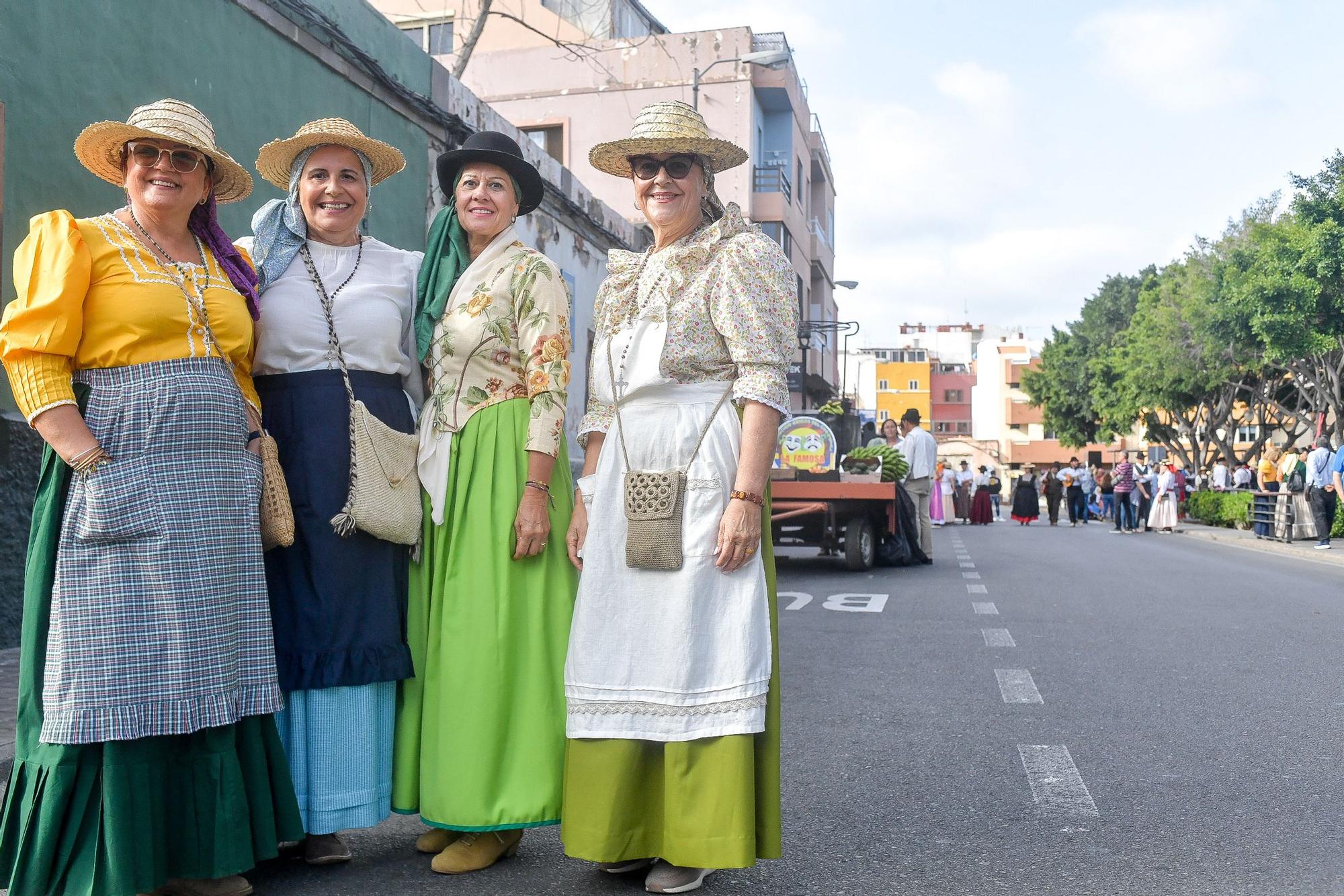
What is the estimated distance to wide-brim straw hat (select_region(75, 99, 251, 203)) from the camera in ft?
10.6

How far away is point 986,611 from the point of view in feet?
31.7

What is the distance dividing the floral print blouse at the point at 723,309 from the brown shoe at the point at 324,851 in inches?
51.7

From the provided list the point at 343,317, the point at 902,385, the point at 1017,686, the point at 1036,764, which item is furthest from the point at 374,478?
the point at 902,385

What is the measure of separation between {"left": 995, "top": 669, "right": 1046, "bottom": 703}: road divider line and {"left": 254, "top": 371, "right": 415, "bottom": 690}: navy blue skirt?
140 inches

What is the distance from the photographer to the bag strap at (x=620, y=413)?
3.26 meters

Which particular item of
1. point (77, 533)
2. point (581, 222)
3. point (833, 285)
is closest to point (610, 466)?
point (77, 533)

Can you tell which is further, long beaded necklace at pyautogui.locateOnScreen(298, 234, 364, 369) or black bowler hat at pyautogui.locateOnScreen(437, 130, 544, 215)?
black bowler hat at pyautogui.locateOnScreen(437, 130, 544, 215)

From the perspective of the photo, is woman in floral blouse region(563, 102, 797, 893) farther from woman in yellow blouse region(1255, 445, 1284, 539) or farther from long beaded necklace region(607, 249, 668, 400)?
woman in yellow blouse region(1255, 445, 1284, 539)

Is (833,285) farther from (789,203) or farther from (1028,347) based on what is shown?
(1028,347)

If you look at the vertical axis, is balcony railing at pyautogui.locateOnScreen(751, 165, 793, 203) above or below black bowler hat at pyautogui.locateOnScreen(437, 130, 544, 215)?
above

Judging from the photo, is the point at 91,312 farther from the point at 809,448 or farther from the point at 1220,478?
the point at 1220,478

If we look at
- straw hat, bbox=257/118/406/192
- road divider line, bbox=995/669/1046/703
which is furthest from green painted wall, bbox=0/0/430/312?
road divider line, bbox=995/669/1046/703

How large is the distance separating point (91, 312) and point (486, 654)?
1.32 m

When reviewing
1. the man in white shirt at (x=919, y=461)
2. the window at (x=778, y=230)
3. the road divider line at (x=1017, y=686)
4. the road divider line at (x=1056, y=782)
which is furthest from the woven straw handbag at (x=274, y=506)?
the window at (x=778, y=230)
